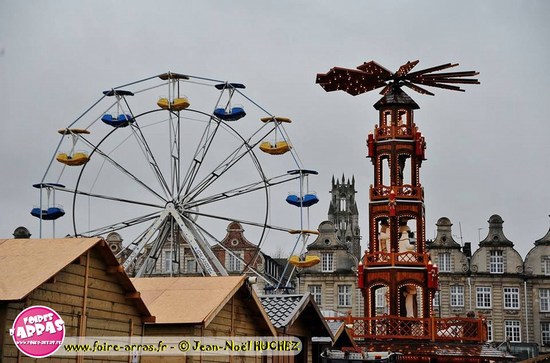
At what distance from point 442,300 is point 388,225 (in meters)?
26.4

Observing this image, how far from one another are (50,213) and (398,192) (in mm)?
16270

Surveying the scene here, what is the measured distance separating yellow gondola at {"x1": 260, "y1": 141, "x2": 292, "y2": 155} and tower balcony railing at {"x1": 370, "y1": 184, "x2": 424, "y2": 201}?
512 centimetres

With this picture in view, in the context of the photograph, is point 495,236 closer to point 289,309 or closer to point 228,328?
point 289,309

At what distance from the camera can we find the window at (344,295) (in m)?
70.9

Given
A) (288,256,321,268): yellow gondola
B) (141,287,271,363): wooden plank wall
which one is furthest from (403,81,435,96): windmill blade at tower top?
(141,287,271,363): wooden plank wall

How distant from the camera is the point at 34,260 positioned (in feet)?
67.1

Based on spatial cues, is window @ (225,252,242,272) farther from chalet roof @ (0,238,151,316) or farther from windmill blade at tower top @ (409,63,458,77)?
chalet roof @ (0,238,151,316)

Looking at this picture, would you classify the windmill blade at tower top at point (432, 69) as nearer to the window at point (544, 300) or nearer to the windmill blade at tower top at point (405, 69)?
the windmill blade at tower top at point (405, 69)

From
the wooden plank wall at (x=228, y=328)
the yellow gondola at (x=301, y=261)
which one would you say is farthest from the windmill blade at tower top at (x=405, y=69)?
the wooden plank wall at (x=228, y=328)

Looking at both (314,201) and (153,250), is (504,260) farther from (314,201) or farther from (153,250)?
(153,250)

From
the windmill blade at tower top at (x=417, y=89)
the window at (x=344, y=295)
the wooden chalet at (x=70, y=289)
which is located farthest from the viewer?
the window at (x=344, y=295)

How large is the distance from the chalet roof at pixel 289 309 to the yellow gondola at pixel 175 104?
1265 centimetres

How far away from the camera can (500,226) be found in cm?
7062

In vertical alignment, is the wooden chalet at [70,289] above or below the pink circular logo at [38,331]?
above
